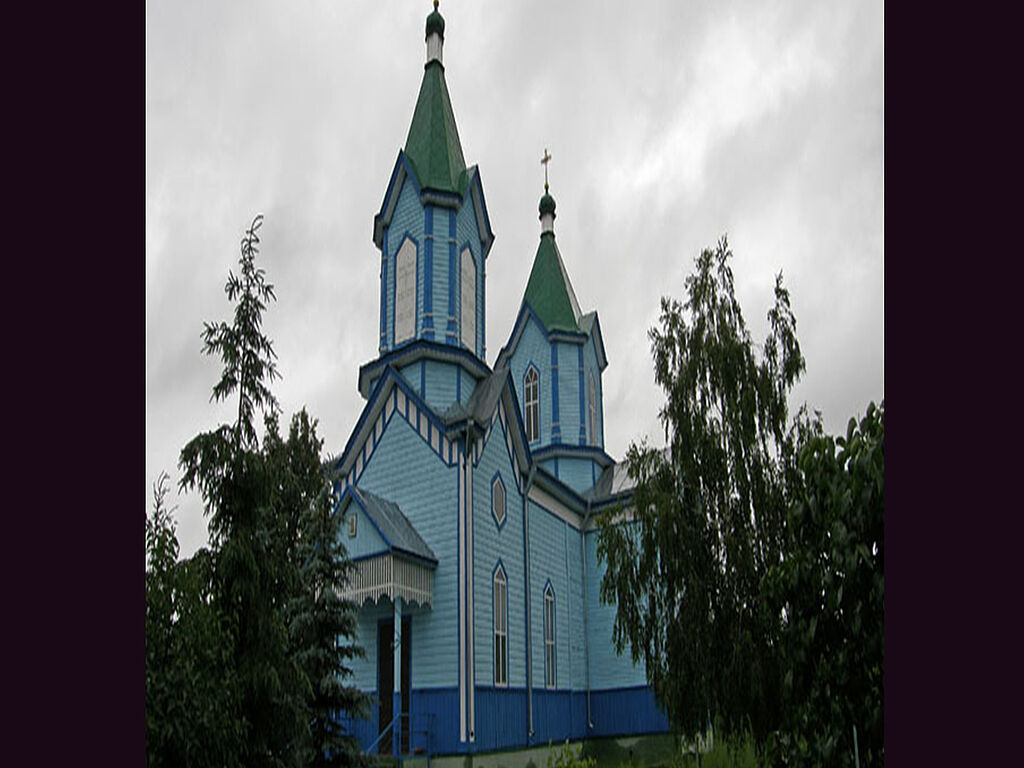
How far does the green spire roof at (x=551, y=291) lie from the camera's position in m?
29.9

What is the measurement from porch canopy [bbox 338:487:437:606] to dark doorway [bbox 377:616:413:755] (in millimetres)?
1199

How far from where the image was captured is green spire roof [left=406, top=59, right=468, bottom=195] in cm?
2286

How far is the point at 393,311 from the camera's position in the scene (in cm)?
2234

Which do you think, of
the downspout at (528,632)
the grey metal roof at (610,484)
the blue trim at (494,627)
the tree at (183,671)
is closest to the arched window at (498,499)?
the blue trim at (494,627)

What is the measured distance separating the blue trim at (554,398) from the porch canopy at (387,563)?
33.7 ft

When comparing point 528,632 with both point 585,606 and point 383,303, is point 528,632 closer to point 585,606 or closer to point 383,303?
point 585,606

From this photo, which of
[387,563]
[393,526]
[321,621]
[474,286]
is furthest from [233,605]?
[474,286]

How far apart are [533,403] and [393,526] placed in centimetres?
1165

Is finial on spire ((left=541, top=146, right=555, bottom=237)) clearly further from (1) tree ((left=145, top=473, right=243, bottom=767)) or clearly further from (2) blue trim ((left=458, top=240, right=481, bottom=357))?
(1) tree ((left=145, top=473, right=243, bottom=767))

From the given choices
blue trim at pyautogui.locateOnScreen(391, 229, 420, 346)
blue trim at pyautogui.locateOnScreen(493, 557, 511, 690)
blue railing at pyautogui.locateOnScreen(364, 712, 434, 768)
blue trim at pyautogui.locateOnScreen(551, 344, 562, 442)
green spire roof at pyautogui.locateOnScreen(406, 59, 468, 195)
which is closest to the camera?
blue railing at pyautogui.locateOnScreen(364, 712, 434, 768)

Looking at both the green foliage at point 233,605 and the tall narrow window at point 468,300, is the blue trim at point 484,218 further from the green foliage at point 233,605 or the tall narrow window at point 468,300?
the green foliage at point 233,605

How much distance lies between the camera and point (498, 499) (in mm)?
20156

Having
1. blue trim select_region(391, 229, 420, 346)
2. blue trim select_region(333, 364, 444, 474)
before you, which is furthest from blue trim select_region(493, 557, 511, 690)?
blue trim select_region(391, 229, 420, 346)

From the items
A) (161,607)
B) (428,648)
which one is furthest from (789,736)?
(428,648)
